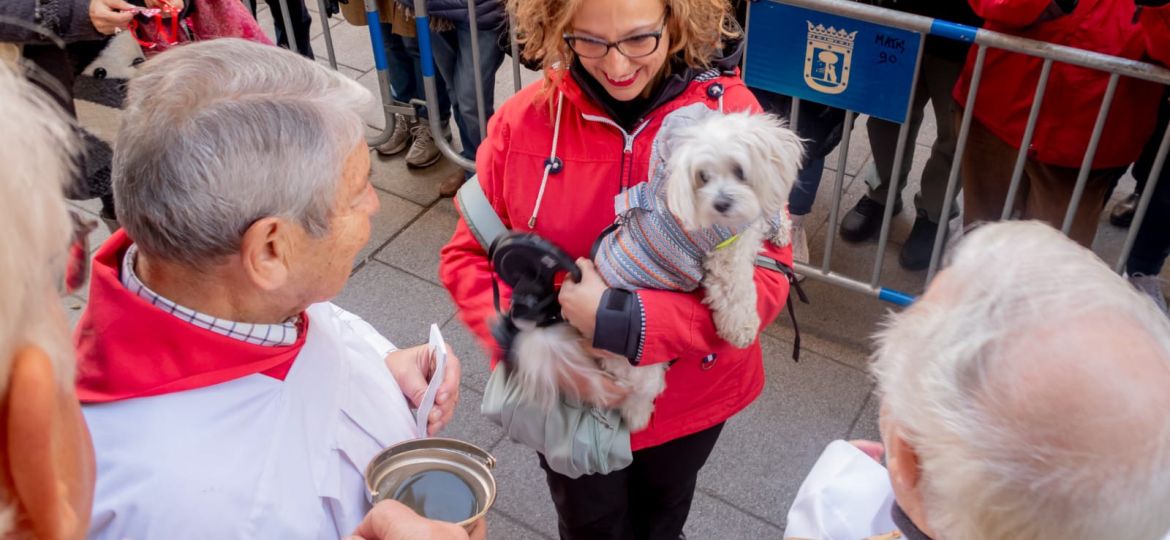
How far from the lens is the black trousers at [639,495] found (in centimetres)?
249

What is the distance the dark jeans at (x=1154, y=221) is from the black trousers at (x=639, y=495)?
2.03 meters

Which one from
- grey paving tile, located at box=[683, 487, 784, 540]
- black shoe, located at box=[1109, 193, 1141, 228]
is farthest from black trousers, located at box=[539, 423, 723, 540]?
black shoe, located at box=[1109, 193, 1141, 228]

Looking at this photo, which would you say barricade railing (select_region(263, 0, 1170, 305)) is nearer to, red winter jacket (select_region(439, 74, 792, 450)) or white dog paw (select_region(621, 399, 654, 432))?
red winter jacket (select_region(439, 74, 792, 450))

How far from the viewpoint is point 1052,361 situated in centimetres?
104

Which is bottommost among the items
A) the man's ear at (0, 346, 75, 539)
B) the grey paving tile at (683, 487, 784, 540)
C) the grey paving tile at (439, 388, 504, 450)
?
the grey paving tile at (683, 487, 784, 540)

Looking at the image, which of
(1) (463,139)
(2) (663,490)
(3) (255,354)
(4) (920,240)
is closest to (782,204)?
(2) (663,490)

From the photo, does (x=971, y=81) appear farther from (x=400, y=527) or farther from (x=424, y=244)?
(x=400, y=527)

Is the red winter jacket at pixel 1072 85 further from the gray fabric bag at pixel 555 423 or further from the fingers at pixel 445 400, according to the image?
the fingers at pixel 445 400

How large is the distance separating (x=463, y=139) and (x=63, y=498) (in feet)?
13.1

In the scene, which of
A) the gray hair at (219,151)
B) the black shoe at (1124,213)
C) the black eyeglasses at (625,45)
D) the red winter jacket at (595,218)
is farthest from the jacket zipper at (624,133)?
the black shoe at (1124,213)

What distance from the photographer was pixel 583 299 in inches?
81.4

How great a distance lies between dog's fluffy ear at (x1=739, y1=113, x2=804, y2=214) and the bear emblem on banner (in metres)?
1.40

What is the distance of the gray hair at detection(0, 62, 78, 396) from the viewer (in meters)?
0.76

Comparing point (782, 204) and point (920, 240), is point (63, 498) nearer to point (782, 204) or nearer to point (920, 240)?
point (782, 204)
